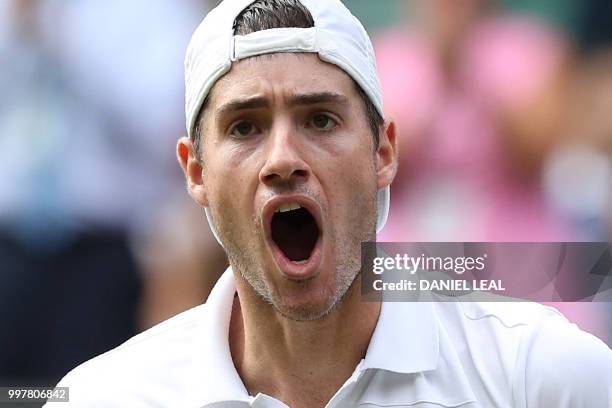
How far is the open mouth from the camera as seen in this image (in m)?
3.80

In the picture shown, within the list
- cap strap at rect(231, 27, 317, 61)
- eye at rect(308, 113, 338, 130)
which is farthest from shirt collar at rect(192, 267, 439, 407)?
cap strap at rect(231, 27, 317, 61)

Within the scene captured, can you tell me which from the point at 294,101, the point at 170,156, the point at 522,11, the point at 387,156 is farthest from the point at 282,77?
the point at 522,11

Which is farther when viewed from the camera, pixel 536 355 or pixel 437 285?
pixel 437 285

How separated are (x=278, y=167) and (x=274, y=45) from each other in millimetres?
368

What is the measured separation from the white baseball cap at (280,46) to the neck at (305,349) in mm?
316

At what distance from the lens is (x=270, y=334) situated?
3668 mm

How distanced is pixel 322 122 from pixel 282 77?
6.4 inches

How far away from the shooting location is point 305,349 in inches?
143

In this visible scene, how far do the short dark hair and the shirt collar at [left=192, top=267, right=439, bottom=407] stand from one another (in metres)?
0.49

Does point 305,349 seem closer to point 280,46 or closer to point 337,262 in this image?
point 337,262

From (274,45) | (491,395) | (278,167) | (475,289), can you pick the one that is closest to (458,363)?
(491,395)

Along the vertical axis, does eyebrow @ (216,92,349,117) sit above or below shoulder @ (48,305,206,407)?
above

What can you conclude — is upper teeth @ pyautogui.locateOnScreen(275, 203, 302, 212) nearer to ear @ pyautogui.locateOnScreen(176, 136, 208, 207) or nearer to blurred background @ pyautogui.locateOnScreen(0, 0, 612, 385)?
ear @ pyautogui.locateOnScreen(176, 136, 208, 207)

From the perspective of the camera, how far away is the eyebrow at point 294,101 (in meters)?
3.49
